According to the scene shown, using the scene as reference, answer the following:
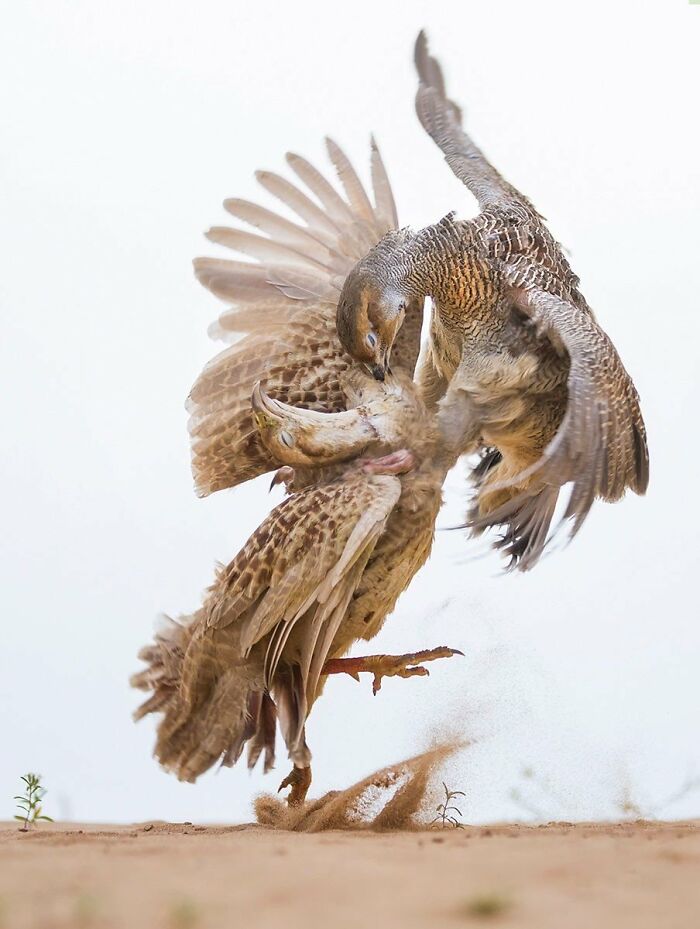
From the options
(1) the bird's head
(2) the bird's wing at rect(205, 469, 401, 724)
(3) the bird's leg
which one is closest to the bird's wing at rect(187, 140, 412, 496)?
(1) the bird's head

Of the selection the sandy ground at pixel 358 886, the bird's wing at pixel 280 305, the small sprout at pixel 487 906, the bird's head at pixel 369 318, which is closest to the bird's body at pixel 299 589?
the bird's head at pixel 369 318

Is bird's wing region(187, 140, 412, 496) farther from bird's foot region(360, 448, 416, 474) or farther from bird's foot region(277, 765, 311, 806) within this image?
bird's foot region(277, 765, 311, 806)

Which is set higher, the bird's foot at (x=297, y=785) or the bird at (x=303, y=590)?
the bird at (x=303, y=590)

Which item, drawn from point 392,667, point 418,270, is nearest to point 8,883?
point 392,667

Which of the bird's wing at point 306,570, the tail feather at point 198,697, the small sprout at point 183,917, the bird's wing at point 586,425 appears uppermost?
the bird's wing at point 586,425

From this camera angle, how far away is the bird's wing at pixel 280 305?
588 centimetres

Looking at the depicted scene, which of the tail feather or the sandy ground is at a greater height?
the tail feather

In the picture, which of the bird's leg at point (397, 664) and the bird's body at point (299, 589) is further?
the bird's leg at point (397, 664)

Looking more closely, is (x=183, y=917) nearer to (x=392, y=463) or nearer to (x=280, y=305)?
(x=392, y=463)

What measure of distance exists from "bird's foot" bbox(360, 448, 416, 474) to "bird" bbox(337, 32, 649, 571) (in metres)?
0.25

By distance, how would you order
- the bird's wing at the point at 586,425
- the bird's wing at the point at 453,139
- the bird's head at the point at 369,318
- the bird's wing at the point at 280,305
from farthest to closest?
the bird's wing at the point at 453,139, the bird's wing at the point at 280,305, the bird's head at the point at 369,318, the bird's wing at the point at 586,425

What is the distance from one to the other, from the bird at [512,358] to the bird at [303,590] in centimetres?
28

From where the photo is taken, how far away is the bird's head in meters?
5.32

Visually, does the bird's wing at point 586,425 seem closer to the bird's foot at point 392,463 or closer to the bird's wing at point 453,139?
the bird's foot at point 392,463
